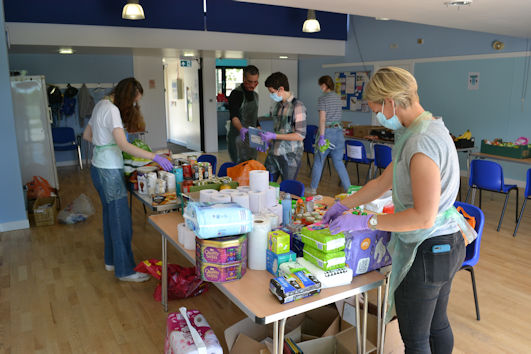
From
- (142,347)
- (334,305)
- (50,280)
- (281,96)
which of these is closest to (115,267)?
(50,280)

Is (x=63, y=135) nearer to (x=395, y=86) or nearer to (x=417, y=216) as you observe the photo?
(x=395, y=86)

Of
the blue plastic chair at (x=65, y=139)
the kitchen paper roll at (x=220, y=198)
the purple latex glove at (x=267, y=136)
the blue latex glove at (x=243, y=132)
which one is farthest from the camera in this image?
the blue plastic chair at (x=65, y=139)

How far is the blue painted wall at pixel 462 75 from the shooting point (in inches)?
253

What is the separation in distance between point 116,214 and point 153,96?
255 inches

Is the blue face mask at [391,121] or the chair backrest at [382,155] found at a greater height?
the blue face mask at [391,121]

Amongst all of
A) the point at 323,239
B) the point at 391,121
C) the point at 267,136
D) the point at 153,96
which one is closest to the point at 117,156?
the point at 267,136

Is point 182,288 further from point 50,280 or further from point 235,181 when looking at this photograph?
point 50,280

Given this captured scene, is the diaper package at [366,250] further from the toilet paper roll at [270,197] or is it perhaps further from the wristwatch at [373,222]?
the toilet paper roll at [270,197]

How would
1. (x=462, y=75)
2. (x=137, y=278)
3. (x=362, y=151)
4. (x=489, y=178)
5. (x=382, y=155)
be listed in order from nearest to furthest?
(x=137, y=278), (x=489, y=178), (x=382, y=155), (x=362, y=151), (x=462, y=75)

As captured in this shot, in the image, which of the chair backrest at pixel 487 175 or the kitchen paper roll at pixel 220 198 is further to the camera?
the chair backrest at pixel 487 175

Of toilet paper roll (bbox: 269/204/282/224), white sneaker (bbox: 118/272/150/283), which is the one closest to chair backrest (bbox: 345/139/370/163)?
white sneaker (bbox: 118/272/150/283)

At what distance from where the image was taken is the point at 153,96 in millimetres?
9297

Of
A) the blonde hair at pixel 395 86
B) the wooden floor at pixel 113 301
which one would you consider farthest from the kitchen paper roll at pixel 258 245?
the wooden floor at pixel 113 301

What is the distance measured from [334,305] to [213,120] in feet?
25.4
